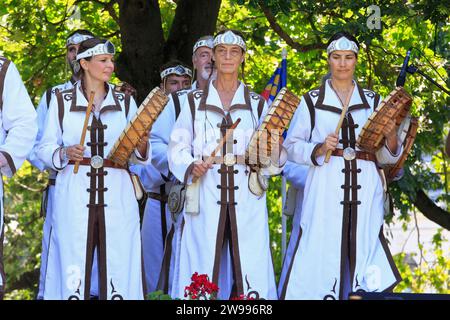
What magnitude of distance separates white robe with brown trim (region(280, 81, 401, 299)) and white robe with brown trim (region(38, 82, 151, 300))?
128 centimetres

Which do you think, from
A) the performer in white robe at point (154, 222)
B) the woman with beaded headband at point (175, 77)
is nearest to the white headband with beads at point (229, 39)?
the performer in white robe at point (154, 222)

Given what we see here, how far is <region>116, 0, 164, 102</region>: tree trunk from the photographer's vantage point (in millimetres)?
13641

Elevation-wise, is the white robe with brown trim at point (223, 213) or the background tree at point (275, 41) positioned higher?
the background tree at point (275, 41)

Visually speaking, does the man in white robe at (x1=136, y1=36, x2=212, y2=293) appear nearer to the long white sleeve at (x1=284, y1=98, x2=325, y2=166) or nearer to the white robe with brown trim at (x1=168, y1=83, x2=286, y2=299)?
the white robe with brown trim at (x1=168, y1=83, x2=286, y2=299)

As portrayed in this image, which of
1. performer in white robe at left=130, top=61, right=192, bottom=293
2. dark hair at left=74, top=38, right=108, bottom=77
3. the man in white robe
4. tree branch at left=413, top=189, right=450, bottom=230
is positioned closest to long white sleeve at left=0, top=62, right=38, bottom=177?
dark hair at left=74, top=38, right=108, bottom=77

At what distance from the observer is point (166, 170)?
1135 cm

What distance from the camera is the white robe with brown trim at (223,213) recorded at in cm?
1038

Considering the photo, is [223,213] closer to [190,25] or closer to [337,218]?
[337,218]

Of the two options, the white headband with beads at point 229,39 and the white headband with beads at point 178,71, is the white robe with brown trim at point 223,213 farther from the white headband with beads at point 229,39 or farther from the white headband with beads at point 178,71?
the white headband with beads at point 178,71

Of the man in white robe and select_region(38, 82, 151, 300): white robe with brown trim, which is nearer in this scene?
select_region(38, 82, 151, 300): white robe with brown trim

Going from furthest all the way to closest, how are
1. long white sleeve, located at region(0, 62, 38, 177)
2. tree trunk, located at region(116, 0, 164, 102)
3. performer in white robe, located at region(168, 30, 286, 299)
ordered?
tree trunk, located at region(116, 0, 164, 102)
performer in white robe, located at region(168, 30, 286, 299)
long white sleeve, located at region(0, 62, 38, 177)

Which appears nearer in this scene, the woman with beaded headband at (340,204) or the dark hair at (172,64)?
the woman with beaded headband at (340,204)
